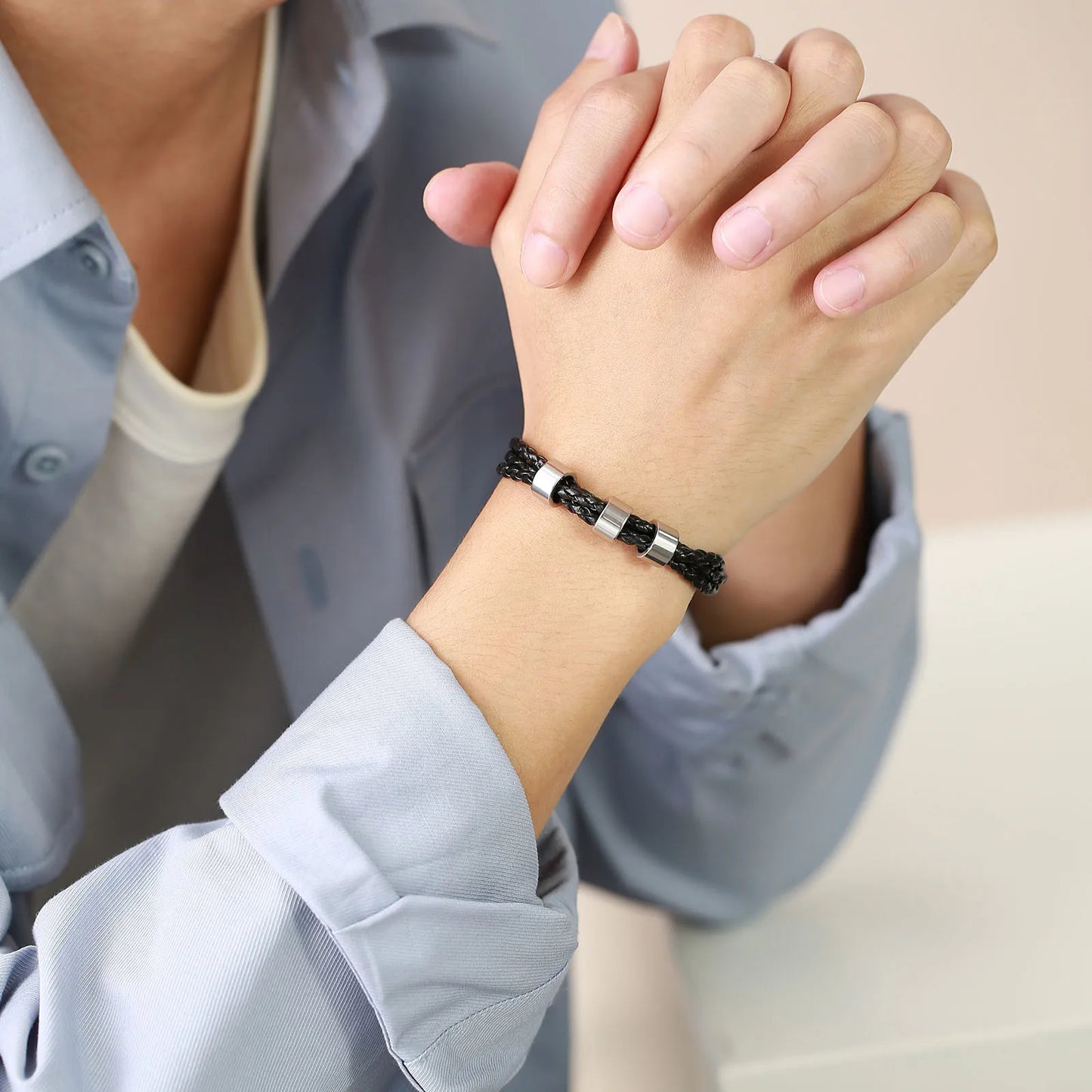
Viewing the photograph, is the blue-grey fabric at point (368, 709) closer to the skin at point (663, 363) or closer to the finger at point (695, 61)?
the skin at point (663, 363)

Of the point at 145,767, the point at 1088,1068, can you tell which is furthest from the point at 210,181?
the point at 1088,1068

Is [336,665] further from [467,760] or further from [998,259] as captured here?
[998,259]

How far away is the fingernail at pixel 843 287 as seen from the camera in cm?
41

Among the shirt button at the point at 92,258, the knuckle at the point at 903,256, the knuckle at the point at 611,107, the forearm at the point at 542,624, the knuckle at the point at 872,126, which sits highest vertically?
the knuckle at the point at 872,126

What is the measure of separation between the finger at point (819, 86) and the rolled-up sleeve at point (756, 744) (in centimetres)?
23

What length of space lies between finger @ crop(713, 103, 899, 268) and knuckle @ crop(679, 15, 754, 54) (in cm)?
7

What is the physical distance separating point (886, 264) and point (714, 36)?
0.43 feet

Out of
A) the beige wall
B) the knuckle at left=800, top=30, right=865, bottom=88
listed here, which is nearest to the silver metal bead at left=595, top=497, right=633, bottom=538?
the knuckle at left=800, top=30, right=865, bottom=88

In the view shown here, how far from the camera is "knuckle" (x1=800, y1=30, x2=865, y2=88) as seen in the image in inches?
17.5

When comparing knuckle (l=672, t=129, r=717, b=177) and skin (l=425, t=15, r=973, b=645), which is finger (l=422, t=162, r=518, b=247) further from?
knuckle (l=672, t=129, r=717, b=177)

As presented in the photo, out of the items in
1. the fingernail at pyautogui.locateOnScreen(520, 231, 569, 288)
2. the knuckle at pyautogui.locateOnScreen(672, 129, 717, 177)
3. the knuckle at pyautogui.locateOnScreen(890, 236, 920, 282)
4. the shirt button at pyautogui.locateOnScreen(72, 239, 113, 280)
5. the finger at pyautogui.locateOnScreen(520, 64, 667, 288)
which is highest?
the knuckle at pyautogui.locateOnScreen(890, 236, 920, 282)

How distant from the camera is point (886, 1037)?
1.94 ft

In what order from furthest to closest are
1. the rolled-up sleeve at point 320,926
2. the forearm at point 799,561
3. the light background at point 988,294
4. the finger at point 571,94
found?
the light background at point 988,294 < the forearm at point 799,561 < the finger at point 571,94 < the rolled-up sleeve at point 320,926

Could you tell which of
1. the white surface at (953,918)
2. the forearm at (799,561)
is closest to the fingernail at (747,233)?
the forearm at (799,561)
